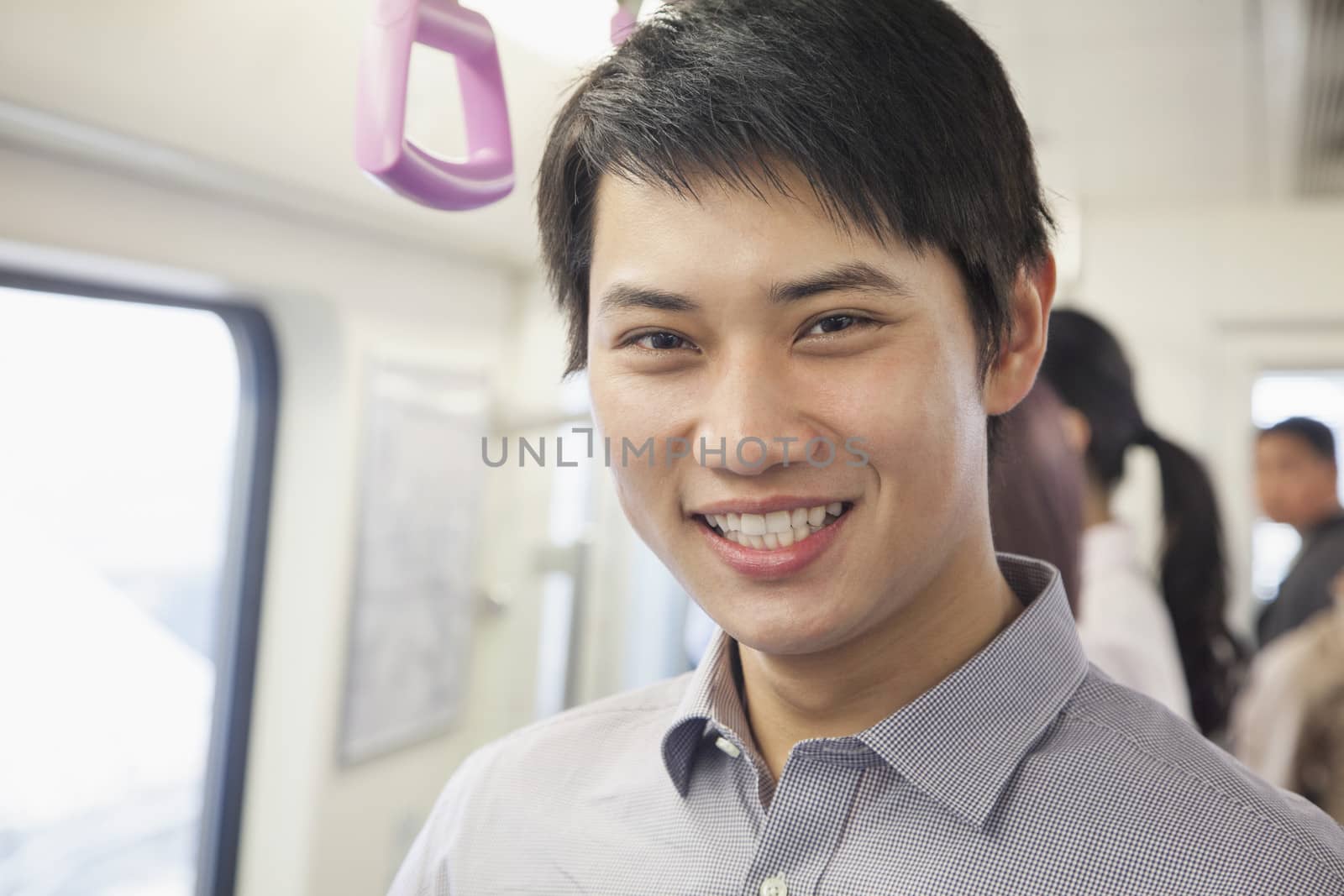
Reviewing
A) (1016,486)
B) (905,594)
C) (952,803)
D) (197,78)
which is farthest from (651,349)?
(197,78)

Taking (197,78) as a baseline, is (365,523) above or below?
below

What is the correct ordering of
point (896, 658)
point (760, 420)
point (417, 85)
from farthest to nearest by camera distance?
point (417, 85)
point (896, 658)
point (760, 420)

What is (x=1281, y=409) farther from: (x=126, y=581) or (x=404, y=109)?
(x=404, y=109)

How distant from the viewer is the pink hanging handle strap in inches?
34.5

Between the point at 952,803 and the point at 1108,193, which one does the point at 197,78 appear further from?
the point at 1108,193

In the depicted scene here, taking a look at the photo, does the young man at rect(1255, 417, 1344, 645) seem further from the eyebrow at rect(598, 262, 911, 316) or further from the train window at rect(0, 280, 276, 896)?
the eyebrow at rect(598, 262, 911, 316)

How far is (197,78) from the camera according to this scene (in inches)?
56.7

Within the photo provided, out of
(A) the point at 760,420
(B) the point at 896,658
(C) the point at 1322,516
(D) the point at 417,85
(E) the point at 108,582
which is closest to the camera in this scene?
(A) the point at 760,420

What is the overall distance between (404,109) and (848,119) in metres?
0.32

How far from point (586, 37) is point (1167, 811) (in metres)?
1.43

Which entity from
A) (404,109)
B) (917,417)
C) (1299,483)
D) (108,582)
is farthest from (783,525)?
(1299,483)

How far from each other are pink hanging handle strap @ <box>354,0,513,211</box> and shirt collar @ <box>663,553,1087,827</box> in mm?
461

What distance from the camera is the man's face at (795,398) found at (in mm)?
795

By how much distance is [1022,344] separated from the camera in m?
0.94
